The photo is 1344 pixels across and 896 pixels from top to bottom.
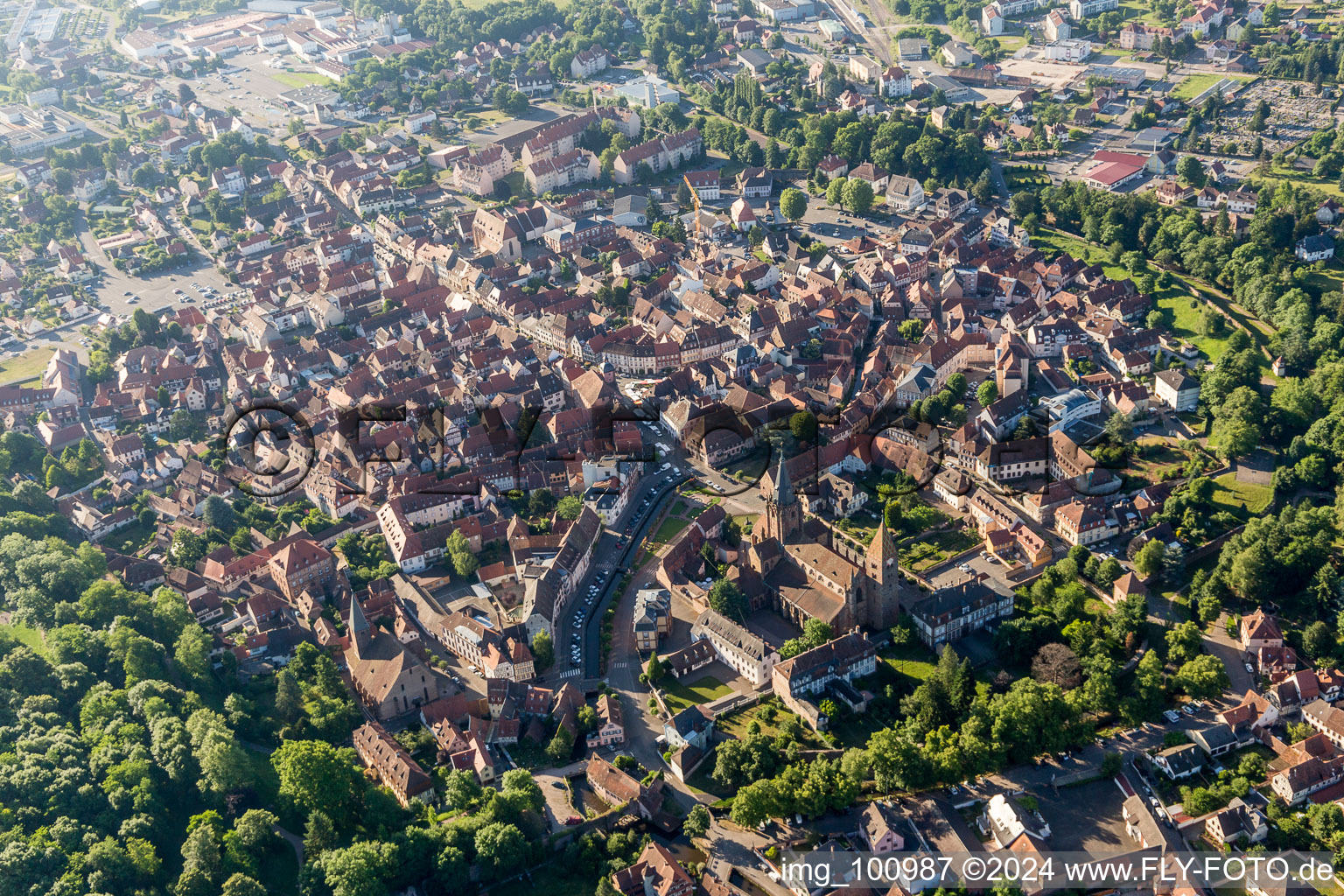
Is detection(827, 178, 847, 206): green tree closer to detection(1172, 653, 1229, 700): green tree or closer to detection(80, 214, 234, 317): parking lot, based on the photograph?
detection(80, 214, 234, 317): parking lot

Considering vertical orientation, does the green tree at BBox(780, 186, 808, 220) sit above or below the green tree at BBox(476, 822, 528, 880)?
above

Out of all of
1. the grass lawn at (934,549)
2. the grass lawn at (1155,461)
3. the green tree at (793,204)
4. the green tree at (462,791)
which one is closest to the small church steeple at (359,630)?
the green tree at (462,791)

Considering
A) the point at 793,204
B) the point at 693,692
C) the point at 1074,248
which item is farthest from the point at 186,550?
the point at 1074,248

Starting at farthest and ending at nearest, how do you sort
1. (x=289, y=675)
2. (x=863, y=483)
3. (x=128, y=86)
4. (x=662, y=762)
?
(x=128, y=86) → (x=863, y=483) → (x=289, y=675) → (x=662, y=762)

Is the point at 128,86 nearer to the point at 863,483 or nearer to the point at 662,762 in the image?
the point at 863,483

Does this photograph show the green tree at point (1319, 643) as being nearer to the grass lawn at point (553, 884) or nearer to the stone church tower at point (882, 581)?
the stone church tower at point (882, 581)

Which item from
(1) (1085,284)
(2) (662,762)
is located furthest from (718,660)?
(1) (1085,284)

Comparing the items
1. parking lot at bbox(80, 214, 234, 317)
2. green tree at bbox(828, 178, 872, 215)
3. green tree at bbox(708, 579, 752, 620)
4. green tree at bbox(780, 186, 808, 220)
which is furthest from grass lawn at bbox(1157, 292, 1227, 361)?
parking lot at bbox(80, 214, 234, 317)
